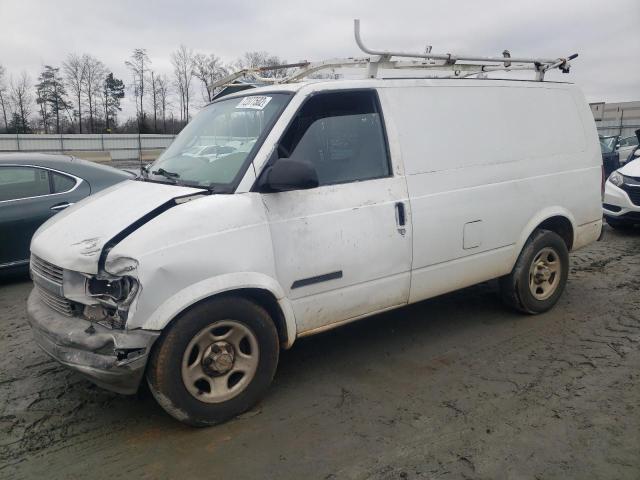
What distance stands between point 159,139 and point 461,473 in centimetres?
3427

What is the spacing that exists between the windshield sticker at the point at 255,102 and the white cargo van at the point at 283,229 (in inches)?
0.6

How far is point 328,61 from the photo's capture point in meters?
4.34

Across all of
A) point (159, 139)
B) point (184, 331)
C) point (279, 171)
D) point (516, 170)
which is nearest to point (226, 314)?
point (184, 331)

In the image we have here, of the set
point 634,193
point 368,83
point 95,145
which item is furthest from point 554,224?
point 95,145

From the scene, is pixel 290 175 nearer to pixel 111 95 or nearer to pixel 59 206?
pixel 59 206

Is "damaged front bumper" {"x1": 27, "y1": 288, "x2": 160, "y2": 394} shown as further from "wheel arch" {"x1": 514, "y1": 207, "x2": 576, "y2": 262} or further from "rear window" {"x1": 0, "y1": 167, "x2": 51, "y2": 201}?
"rear window" {"x1": 0, "y1": 167, "x2": 51, "y2": 201}

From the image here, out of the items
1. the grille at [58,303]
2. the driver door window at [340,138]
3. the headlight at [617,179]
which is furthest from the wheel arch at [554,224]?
the headlight at [617,179]

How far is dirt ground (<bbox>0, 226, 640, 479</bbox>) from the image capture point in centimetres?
286

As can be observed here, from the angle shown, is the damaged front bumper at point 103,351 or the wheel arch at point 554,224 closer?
the damaged front bumper at point 103,351

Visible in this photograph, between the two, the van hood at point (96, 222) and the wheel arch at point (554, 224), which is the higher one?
the van hood at point (96, 222)

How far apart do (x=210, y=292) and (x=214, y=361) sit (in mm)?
462

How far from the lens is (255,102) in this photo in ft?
12.5

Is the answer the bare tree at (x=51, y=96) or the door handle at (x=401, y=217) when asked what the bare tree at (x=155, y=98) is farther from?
the door handle at (x=401, y=217)

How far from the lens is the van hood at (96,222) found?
9.77ft
